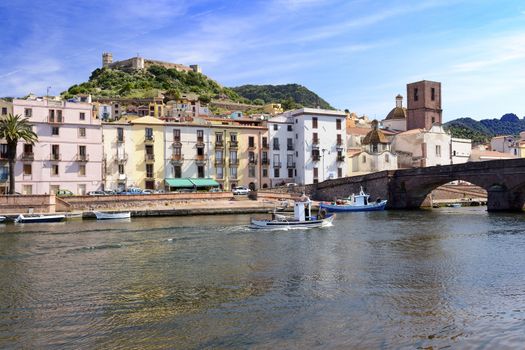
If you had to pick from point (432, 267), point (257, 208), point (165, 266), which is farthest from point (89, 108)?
point (432, 267)

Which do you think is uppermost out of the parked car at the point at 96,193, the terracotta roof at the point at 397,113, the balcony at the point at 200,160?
the terracotta roof at the point at 397,113

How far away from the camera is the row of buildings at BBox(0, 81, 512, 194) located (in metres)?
69.1

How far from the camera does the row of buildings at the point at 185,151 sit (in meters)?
69.1

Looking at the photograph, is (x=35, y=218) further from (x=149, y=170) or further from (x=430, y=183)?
(x=430, y=183)

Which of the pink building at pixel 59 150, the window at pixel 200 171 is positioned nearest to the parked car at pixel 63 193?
the pink building at pixel 59 150

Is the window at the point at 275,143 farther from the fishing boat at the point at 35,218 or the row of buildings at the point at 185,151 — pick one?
the fishing boat at the point at 35,218

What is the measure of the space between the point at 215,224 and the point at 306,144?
36922 mm

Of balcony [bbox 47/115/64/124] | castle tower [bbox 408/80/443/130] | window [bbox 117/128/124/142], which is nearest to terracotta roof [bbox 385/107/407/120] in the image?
castle tower [bbox 408/80/443/130]

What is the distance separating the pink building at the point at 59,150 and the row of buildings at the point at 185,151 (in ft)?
0.39

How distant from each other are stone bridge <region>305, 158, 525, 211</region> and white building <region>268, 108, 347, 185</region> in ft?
18.9

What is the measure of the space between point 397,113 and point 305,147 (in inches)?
1841

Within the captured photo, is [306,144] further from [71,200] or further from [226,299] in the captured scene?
[226,299]

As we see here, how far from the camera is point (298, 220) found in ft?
159

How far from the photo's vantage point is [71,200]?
2502 inches
